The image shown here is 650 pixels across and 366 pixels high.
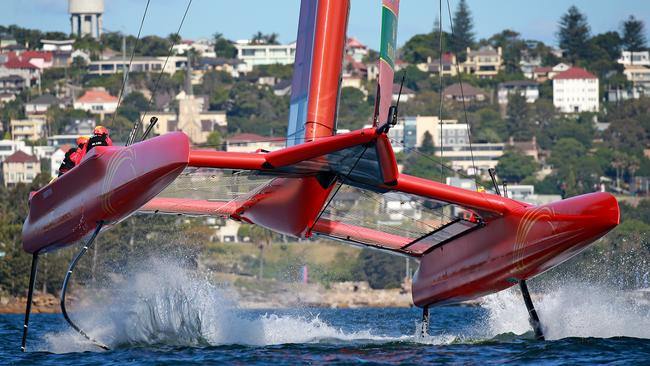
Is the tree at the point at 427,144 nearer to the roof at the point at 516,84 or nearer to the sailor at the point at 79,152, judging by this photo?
the roof at the point at 516,84

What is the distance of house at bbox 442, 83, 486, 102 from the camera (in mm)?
111762

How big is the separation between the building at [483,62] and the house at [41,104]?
113 ft

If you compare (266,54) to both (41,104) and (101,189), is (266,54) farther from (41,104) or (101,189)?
(101,189)

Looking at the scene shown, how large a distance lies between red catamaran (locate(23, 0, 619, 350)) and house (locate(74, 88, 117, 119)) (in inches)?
3765

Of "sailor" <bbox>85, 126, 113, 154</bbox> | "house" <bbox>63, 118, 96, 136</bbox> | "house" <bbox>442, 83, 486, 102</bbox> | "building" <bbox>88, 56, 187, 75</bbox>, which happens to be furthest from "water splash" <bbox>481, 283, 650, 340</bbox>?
"building" <bbox>88, 56, 187, 75</bbox>

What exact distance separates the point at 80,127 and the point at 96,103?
961cm

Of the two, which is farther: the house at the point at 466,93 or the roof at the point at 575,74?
the roof at the point at 575,74

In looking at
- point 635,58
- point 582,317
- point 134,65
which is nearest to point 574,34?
point 635,58

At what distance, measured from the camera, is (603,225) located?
1295 centimetres

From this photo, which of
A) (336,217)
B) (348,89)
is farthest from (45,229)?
(348,89)

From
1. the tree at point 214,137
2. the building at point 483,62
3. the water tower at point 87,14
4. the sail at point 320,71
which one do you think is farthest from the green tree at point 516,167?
the water tower at point 87,14

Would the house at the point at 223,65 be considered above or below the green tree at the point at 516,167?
above

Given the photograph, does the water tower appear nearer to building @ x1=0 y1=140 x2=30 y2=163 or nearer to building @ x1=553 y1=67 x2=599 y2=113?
building @ x1=553 y1=67 x2=599 y2=113

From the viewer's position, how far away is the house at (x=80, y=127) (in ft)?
328
